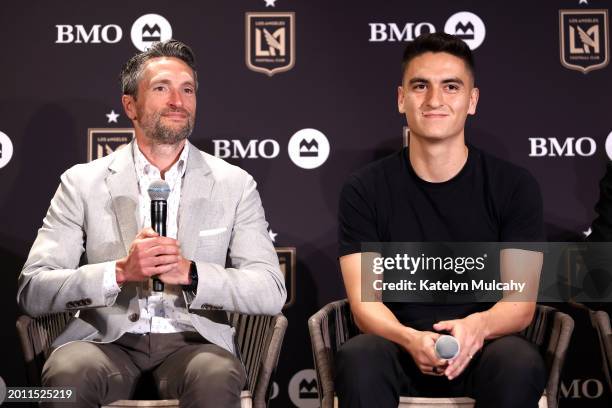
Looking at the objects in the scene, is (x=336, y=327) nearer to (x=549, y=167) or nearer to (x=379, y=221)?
(x=379, y=221)

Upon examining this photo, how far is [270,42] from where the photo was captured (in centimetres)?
400

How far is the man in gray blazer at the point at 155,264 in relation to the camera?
9.42 ft

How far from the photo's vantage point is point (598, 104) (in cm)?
397

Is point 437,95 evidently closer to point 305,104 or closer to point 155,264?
point 305,104

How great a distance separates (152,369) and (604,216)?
1788 mm

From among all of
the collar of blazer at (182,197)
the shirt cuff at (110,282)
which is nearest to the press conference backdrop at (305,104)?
the collar of blazer at (182,197)

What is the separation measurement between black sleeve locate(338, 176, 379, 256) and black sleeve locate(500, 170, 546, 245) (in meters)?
0.46

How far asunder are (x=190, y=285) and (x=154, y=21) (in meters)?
1.50

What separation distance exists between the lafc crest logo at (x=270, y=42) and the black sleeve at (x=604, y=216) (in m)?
1.43

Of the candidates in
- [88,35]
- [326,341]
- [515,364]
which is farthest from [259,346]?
[88,35]

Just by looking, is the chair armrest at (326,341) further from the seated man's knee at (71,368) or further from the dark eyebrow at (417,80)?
the dark eyebrow at (417,80)

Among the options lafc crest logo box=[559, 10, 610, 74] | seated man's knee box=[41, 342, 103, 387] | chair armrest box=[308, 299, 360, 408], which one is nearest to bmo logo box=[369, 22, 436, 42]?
lafc crest logo box=[559, 10, 610, 74]

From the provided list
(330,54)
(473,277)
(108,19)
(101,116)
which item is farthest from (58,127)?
(473,277)

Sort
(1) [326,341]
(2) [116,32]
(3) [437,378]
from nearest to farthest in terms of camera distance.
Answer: (3) [437,378], (1) [326,341], (2) [116,32]
